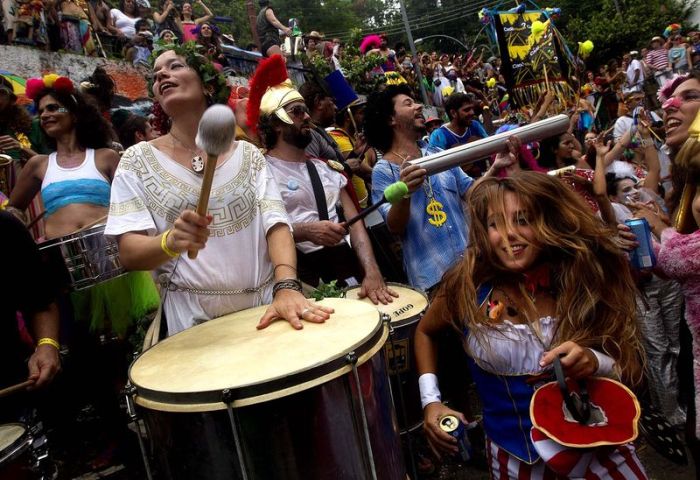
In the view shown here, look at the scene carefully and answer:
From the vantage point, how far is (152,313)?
11.7 feet

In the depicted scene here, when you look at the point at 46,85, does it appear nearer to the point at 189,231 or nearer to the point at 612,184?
the point at 189,231

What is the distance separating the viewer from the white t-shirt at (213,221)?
232cm

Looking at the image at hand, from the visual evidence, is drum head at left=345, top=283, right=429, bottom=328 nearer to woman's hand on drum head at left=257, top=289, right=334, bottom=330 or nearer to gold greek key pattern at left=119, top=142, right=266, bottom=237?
woman's hand on drum head at left=257, top=289, right=334, bottom=330

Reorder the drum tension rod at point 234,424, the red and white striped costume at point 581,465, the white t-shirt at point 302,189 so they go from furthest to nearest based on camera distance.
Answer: the white t-shirt at point 302,189 → the red and white striped costume at point 581,465 → the drum tension rod at point 234,424

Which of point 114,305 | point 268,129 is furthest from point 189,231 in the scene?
point 268,129

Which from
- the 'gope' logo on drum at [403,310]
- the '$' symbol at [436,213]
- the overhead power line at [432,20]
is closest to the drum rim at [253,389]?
the 'gope' logo on drum at [403,310]

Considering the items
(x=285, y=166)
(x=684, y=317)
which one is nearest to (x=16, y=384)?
(x=285, y=166)

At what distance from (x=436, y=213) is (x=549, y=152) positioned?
233 centimetres

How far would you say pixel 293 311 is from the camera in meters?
2.08

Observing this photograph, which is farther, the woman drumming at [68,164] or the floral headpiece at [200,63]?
the woman drumming at [68,164]

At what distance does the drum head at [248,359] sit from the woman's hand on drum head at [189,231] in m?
0.37

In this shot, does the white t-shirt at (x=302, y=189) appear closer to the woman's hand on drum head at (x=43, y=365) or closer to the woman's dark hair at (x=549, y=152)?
the woman's hand on drum head at (x=43, y=365)

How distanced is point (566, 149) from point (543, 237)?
11.7 ft

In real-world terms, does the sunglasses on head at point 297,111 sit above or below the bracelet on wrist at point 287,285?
above
